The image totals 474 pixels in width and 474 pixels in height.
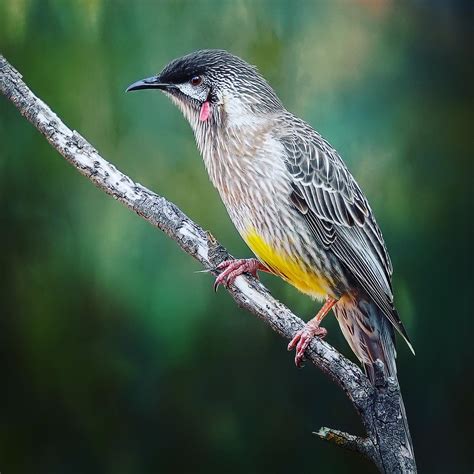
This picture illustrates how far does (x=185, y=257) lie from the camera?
2.78 metres

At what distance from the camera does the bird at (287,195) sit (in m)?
2.57

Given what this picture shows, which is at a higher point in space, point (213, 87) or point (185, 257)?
point (213, 87)

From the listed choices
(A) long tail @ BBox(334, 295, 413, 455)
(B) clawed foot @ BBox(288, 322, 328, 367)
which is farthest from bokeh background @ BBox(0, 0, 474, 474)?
(B) clawed foot @ BBox(288, 322, 328, 367)

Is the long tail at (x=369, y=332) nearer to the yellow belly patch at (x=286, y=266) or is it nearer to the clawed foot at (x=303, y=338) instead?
the yellow belly patch at (x=286, y=266)

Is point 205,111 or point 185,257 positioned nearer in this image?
point 205,111

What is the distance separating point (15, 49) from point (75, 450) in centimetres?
139

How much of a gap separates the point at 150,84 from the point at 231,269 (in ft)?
2.19

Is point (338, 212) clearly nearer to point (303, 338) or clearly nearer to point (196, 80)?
point (303, 338)

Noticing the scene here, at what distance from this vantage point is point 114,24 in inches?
110

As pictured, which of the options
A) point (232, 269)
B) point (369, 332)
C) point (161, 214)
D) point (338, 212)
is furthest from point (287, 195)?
point (369, 332)

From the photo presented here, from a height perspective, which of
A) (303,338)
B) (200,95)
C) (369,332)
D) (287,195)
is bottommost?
(303,338)

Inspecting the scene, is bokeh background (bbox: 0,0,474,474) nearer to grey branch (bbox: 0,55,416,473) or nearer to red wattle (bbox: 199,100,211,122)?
red wattle (bbox: 199,100,211,122)

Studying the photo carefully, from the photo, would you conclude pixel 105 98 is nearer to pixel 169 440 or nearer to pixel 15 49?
pixel 15 49

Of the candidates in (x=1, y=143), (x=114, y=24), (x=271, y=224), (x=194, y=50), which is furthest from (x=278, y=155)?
(x=1, y=143)
